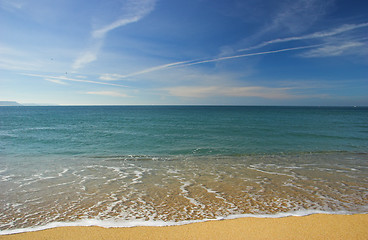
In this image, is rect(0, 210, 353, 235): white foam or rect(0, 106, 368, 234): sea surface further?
rect(0, 106, 368, 234): sea surface

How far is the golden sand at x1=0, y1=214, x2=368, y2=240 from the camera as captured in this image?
4586 millimetres

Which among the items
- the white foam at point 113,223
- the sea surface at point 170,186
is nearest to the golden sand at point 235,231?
the white foam at point 113,223

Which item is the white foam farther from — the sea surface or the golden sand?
the golden sand

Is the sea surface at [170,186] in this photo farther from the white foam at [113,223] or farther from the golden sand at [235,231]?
the golden sand at [235,231]

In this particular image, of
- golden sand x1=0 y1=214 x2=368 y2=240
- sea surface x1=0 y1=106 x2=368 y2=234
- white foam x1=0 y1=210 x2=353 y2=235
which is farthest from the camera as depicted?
sea surface x1=0 y1=106 x2=368 y2=234

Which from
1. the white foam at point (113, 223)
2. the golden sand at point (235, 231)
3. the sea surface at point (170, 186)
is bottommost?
the sea surface at point (170, 186)

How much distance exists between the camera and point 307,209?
6.16 metres

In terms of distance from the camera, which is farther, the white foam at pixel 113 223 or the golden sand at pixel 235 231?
the white foam at pixel 113 223

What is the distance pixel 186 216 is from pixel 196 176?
441 cm

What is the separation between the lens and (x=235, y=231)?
478 centimetres

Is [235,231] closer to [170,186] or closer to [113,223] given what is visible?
[113,223]

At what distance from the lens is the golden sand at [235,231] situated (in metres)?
4.59

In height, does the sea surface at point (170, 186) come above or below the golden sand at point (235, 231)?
below

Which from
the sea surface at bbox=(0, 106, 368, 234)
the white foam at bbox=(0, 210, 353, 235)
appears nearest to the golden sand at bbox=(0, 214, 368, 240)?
the white foam at bbox=(0, 210, 353, 235)
